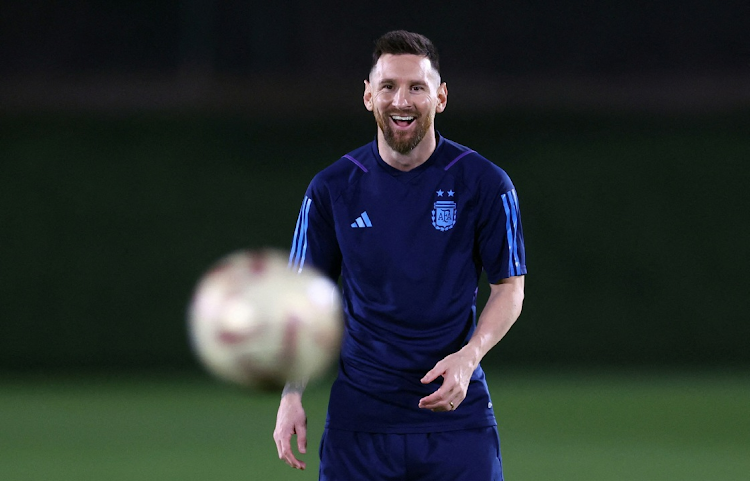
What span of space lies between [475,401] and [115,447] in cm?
552

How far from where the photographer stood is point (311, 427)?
8984 millimetres

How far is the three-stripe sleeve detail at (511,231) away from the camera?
3.54m

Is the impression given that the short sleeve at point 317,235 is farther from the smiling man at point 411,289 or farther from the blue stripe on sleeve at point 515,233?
the blue stripe on sleeve at point 515,233

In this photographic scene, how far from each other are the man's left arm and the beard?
1.77ft

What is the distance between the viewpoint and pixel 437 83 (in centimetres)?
362

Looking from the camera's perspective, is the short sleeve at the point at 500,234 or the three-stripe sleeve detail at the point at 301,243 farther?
the three-stripe sleeve detail at the point at 301,243


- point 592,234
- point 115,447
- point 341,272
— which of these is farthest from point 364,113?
point 341,272

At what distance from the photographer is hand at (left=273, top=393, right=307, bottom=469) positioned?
3.54 m

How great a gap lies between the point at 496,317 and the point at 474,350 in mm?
207

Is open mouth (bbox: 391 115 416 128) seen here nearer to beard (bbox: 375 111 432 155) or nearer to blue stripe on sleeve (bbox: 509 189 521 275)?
beard (bbox: 375 111 432 155)

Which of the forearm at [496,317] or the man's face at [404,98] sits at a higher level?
the man's face at [404,98]

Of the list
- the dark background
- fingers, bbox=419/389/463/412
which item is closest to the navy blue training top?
fingers, bbox=419/389/463/412

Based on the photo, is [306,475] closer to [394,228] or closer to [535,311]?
[394,228]

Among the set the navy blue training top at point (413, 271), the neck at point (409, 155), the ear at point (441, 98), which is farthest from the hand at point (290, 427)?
the ear at point (441, 98)
